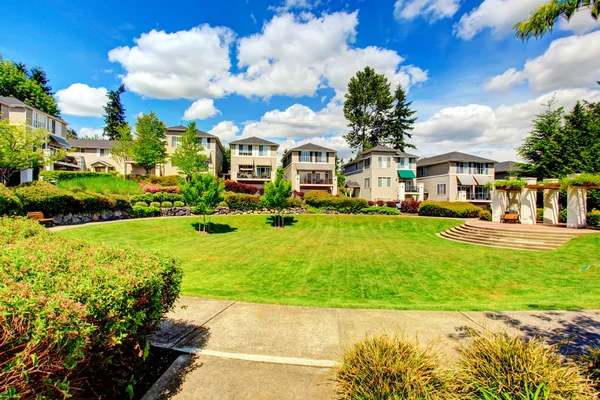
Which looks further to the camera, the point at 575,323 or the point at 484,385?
the point at 575,323

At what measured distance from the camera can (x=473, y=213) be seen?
97.5 feet

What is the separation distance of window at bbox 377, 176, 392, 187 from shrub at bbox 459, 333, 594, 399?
1629 inches

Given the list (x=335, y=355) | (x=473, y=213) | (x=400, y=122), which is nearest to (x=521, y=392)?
(x=335, y=355)

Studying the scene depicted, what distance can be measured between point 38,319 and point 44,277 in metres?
1.03

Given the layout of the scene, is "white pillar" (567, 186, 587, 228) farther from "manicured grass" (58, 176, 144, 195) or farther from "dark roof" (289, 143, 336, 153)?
"manicured grass" (58, 176, 144, 195)

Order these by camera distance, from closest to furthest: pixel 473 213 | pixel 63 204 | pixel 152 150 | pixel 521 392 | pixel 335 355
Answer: pixel 521 392 → pixel 335 355 → pixel 63 204 → pixel 473 213 → pixel 152 150

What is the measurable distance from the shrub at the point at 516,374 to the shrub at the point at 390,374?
352mm

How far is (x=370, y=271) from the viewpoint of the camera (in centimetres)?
1096

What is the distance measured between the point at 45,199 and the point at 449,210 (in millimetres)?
35645

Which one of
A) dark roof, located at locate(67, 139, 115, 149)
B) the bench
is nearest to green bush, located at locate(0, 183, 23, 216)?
the bench

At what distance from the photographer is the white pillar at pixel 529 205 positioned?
2141 cm

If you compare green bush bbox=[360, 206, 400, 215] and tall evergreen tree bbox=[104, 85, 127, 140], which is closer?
green bush bbox=[360, 206, 400, 215]

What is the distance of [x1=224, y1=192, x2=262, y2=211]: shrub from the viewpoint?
2923 cm

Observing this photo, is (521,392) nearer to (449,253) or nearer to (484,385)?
(484,385)
